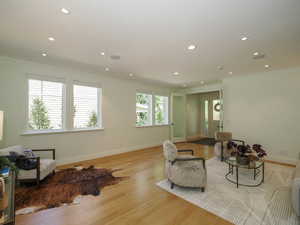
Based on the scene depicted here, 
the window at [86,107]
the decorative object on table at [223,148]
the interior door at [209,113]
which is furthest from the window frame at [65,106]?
the interior door at [209,113]

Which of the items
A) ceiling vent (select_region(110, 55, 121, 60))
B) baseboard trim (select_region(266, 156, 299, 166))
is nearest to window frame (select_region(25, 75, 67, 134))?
ceiling vent (select_region(110, 55, 121, 60))

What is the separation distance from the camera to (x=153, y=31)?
2213 millimetres

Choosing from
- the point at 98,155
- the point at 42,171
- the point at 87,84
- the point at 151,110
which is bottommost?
the point at 98,155

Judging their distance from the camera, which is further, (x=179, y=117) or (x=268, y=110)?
(x=179, y=117)

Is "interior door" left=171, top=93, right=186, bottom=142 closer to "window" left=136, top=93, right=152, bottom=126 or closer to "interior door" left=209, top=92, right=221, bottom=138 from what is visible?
"window" left=136, top=93, right=152, bottom=126

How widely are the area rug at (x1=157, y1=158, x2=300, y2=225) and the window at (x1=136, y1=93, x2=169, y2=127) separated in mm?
3348

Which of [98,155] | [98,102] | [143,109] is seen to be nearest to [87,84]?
[98,102]

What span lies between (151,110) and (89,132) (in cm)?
275

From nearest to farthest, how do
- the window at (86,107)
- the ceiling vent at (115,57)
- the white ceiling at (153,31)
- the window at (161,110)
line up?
the white ceiling at (153,31) < the ceiling vent at (115,57) < the window at (86,107) < the window at (161,110)

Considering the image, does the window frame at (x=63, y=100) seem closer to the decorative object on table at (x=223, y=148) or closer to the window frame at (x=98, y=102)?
the window frame at (x=98, y=102)

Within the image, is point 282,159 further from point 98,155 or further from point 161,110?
point 98,155

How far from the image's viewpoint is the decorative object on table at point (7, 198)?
42.7 inches

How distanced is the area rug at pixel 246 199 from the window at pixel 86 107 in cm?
295

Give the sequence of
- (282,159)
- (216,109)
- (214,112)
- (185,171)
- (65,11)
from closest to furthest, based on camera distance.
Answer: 1. (65,11)
2. (185,171)
3. (282,159)
4. (216,109)
5. (214,112)
